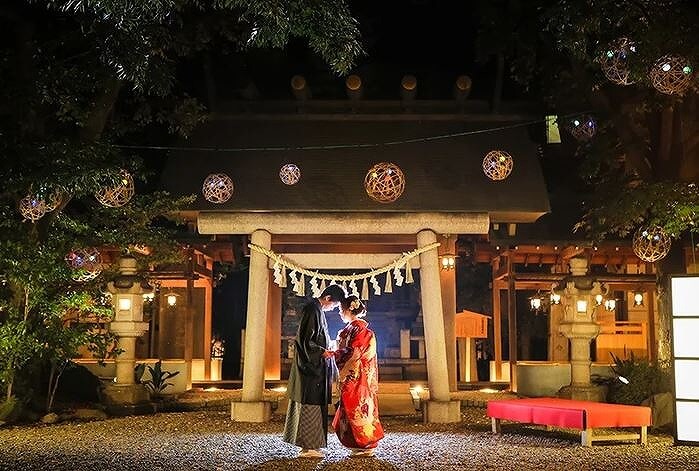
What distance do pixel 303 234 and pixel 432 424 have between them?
3.77 meters

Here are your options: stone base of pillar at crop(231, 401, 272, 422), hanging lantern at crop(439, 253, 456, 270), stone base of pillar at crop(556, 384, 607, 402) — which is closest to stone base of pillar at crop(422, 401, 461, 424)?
stone base of pillar at crop(556, 384, 607, 402)

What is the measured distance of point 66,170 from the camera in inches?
407

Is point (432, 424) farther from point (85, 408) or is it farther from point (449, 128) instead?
point (85, 408)

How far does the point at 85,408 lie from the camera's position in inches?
535

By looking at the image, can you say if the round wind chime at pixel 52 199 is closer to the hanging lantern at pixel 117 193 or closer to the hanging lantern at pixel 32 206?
the hanging lantern at pixel 32 206

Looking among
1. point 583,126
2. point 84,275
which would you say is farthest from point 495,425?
point 84,275

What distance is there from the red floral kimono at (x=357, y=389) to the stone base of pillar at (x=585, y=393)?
506 cm

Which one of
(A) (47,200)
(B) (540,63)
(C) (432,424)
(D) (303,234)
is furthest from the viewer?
(B) (540,63)

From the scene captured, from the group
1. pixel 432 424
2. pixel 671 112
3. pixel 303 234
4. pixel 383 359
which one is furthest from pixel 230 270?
pixel 671 112

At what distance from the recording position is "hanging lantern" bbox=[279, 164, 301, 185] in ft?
40.6

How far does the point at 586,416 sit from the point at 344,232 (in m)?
4.92

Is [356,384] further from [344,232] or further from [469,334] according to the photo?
[469,334]

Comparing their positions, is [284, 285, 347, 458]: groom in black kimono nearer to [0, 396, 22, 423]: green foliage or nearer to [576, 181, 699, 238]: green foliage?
[576, 181, 699, 238]: green foliage

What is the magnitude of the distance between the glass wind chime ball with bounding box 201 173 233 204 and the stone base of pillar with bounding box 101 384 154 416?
430 centimetres
